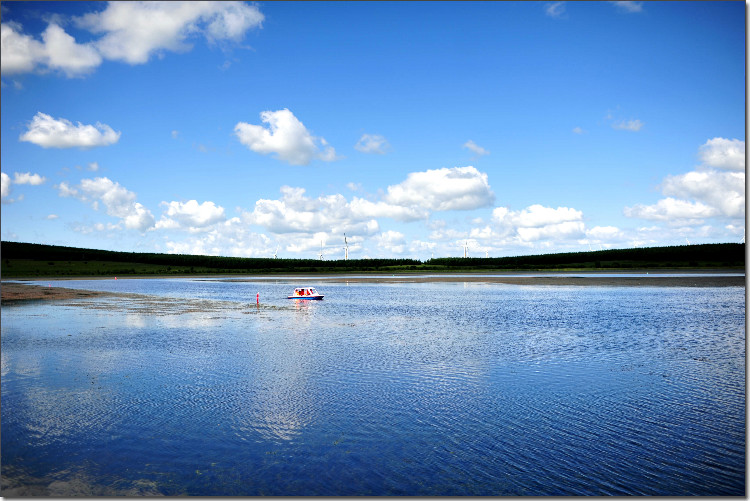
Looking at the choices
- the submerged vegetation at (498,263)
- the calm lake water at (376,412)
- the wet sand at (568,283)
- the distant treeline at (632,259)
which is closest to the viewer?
the calm lake water at (376,412)

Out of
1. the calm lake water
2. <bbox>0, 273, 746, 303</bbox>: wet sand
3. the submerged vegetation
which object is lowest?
the calm lake water

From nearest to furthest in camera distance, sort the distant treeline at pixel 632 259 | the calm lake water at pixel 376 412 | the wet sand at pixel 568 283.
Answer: the calm lake water at pixel 376 412, the wet sand at pixel 568 283, the distant treeline at pixel 632 259

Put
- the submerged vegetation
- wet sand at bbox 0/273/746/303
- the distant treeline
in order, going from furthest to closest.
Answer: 1. the distant treeline
2. the submerged vegetation
3. wet sand at bbox 0/273/746/303

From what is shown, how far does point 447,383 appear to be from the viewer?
19.3 meters

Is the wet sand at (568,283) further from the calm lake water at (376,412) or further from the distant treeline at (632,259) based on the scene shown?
the distant treeline at (632,259)

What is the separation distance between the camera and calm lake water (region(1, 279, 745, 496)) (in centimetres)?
1088

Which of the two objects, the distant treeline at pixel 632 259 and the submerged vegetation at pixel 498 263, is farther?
the distant treeline at pixel 632 259

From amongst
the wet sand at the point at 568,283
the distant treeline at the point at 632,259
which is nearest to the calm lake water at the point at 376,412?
the wet sand at the point at 568,283

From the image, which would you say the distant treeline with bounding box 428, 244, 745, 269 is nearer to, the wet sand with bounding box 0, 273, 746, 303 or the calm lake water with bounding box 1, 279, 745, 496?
the wet sand with bounding box 0, 273, 746, 303

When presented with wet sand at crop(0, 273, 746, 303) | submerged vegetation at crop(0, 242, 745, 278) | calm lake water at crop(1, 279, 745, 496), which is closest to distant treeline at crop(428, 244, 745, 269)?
submerged vegetation at crop(0, 242, 745, 278)

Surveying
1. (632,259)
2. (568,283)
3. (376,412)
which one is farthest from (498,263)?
(376,412)

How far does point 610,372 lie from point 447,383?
23.6 ft

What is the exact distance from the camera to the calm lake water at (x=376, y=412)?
428 inches

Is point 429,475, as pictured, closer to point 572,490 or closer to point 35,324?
point 572,490
